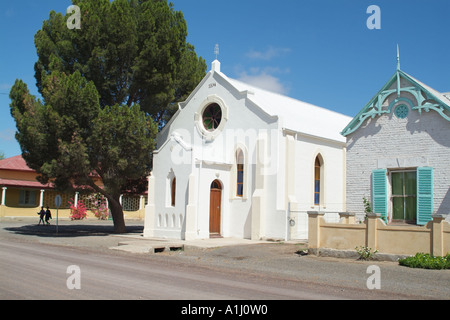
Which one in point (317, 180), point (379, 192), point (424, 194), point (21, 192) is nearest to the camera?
point (424, 194)

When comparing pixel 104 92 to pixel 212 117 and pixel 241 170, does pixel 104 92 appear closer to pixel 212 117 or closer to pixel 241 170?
pixel 212 117

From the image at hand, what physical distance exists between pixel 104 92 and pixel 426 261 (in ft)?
63.1

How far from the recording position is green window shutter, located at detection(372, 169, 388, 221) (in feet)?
50.6

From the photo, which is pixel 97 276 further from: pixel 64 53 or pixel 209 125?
pixel 64 53

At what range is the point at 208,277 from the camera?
11.1 m

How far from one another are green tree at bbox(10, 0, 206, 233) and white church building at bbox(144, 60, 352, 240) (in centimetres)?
201

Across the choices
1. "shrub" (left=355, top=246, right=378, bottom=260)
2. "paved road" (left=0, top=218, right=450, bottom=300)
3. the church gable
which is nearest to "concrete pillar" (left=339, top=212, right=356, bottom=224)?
"shrub" (left=355, top=246, right=378, bottom=260)

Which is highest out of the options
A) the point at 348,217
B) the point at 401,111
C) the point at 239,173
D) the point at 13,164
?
the point at 401,111

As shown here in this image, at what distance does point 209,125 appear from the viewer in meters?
Result: 24.4

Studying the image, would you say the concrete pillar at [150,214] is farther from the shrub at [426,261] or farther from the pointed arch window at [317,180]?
the shrub at [426,261]

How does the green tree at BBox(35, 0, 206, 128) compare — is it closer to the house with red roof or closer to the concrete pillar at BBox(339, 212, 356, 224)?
the concrete pillar at BBox(339, 212, 356, 224)

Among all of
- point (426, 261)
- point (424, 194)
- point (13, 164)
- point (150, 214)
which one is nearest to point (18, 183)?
Answer: point (13, 164)

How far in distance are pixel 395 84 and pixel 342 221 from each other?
5224 millimetres

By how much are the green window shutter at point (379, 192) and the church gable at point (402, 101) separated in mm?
1972
